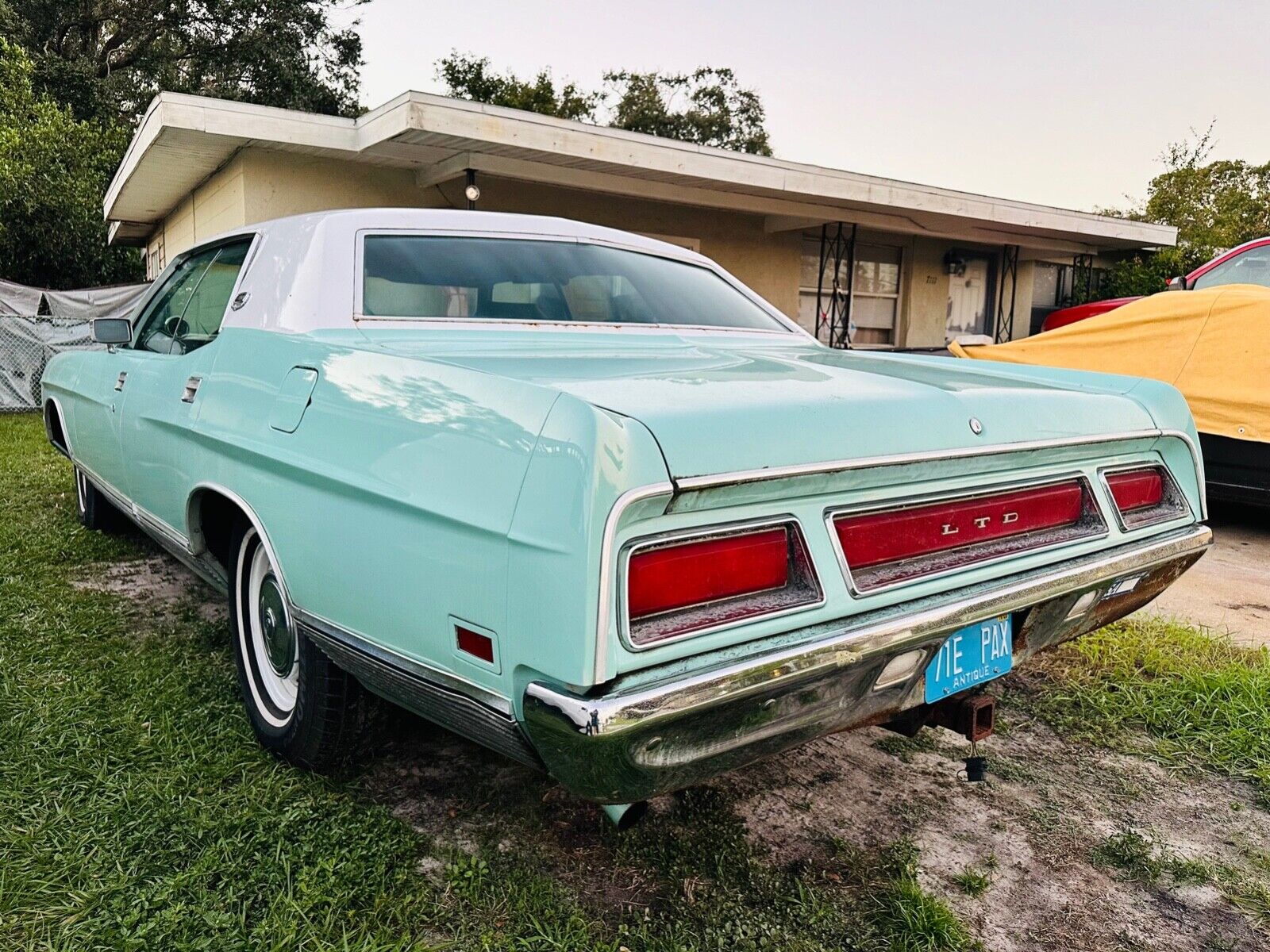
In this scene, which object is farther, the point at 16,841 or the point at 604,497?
the point at 16,841

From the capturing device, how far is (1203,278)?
23.1ft

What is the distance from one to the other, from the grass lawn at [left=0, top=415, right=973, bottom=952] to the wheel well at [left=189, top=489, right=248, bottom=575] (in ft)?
1.65

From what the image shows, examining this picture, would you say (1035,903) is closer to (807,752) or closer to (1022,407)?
(807,752)

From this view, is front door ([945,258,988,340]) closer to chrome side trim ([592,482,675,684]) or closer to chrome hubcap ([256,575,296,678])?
chrome hubcap ([256,575,296,678])

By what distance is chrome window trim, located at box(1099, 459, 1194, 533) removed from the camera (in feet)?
7.74

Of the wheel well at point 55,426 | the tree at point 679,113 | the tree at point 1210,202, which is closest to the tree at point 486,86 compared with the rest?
the tree at point 679,113

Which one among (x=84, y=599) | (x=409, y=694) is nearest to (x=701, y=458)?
(x=409, y=694)

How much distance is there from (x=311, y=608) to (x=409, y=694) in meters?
0.41

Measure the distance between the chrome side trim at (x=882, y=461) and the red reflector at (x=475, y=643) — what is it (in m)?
0.44

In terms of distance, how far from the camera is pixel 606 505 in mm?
1453

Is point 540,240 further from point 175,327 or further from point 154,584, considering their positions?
point 154,584

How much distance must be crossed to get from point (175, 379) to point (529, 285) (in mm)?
1254

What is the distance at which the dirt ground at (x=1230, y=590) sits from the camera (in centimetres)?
397

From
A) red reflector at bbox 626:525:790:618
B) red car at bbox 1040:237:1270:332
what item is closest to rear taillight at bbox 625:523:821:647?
red reflector at bbox 626:525:790:618
